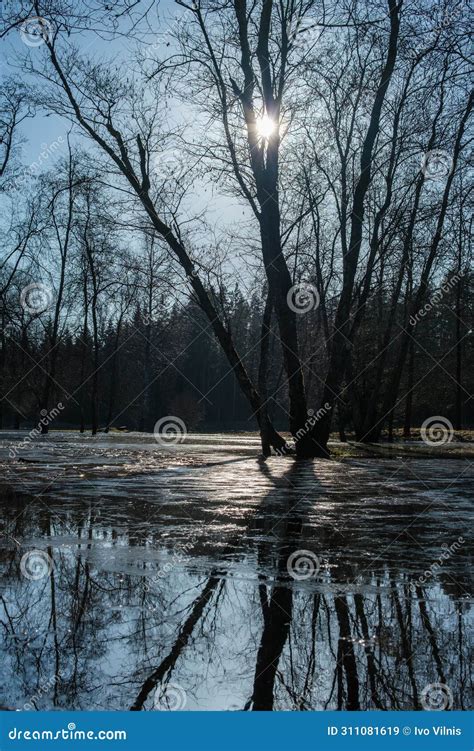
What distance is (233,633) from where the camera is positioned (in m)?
3.33

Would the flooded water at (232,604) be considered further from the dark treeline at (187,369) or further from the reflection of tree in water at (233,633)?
the dark treeline at (187,369)

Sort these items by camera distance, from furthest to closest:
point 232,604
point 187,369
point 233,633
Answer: point 187,369
point 232,604
point 233,633

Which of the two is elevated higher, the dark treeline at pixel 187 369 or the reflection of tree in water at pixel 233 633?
the dark treeline at pixel 187 369

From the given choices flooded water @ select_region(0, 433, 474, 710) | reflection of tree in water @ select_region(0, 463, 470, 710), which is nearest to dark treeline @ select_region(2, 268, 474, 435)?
flooded water @ select_region(0, 433, 474, 710)

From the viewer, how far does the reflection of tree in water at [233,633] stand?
2715mm

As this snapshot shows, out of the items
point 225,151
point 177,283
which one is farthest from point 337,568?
point 225,151

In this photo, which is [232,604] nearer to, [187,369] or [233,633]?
[233,633]

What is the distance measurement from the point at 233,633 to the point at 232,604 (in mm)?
471

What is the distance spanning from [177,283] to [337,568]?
13.1m

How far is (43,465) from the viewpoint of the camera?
1316 centimetres

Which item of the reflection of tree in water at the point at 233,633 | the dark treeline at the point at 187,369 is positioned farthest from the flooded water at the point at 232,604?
the dark treeline at the point at 187,369

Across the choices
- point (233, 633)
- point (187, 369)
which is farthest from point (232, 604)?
point (187, 369)

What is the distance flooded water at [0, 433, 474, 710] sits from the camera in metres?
2.74

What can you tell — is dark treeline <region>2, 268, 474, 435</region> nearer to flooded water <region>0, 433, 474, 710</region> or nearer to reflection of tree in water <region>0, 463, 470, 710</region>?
flooded water <region>0, 433, 474, 710</region>
